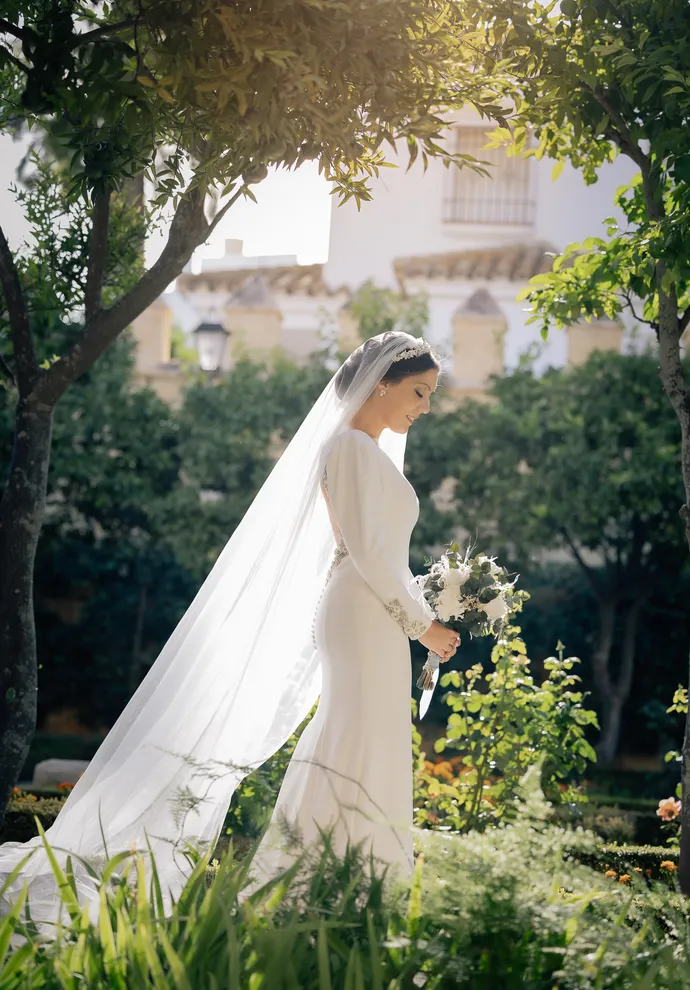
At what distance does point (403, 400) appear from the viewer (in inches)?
159

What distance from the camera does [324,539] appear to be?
417 centimetres

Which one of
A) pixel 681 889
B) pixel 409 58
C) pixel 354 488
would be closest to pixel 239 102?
pixel 409 58

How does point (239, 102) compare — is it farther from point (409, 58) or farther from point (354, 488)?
point (354, 488)

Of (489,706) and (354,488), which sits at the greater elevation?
(354,488)

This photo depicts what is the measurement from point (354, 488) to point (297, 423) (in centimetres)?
1020

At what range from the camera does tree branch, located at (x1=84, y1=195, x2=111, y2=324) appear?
4996mm

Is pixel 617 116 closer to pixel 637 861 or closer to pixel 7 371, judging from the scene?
pixel 7 371

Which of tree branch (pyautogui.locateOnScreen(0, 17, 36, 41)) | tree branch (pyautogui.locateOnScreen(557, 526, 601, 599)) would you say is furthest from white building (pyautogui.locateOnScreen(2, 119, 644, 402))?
tree branch (pyautogui.locateOnScreen(0, 17, 36, 41))

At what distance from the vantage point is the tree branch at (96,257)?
5.00 metres

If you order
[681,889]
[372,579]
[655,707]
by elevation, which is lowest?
[655,707]

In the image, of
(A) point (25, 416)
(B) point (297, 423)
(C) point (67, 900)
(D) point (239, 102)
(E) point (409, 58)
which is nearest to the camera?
(C) point (67, 900)

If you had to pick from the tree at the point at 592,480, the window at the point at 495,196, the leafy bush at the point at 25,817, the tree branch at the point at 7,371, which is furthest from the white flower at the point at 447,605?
the window at the point at 495,196

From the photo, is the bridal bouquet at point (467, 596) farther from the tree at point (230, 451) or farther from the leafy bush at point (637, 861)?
the tree at point (230, 451)

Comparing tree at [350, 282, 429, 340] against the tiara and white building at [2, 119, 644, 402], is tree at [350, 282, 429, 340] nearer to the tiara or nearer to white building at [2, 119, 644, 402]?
white building at [2, 119, 644, 402]
